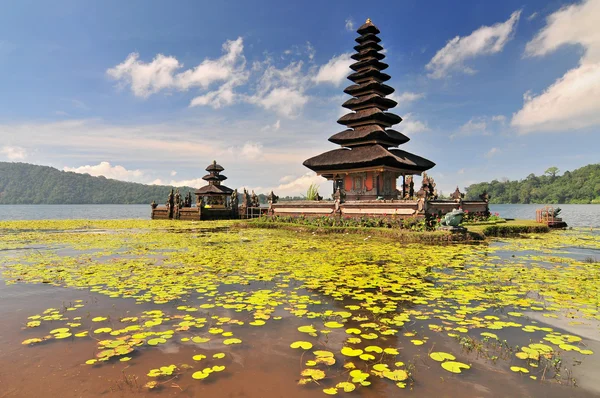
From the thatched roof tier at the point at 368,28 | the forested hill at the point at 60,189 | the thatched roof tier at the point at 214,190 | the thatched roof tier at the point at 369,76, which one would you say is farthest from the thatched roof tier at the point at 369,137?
the forested hill at the point at 60,189

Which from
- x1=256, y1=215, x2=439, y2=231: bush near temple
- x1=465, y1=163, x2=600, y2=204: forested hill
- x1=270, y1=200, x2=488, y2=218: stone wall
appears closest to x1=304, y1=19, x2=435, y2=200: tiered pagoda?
x1=270, y1=200, x2=488, y2=218: stone wall

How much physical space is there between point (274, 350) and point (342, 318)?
153 centimetres

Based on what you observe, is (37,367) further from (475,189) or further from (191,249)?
(475,189)

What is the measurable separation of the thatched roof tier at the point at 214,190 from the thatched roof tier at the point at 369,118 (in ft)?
58.2

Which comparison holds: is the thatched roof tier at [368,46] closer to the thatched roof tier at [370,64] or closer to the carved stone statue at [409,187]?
the thatched roof tier at [370,64]

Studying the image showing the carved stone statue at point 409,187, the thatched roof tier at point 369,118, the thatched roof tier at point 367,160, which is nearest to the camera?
the thatched roof tier at point 367,160

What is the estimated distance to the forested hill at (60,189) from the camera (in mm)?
167750

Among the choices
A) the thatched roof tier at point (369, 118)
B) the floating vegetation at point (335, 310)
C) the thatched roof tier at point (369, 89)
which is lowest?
the floating vegetation at point (335, 310)

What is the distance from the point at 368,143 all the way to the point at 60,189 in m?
184

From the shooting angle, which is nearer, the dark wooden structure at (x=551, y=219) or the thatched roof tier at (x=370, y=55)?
the dark wooden structure at (x=551, y=219)

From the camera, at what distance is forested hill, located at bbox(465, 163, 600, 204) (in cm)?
10772

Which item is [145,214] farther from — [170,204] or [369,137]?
[369,137]

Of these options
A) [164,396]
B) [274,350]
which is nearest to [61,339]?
[164,396]

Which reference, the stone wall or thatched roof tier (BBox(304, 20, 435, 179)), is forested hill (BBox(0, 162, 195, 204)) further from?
the stone wall
